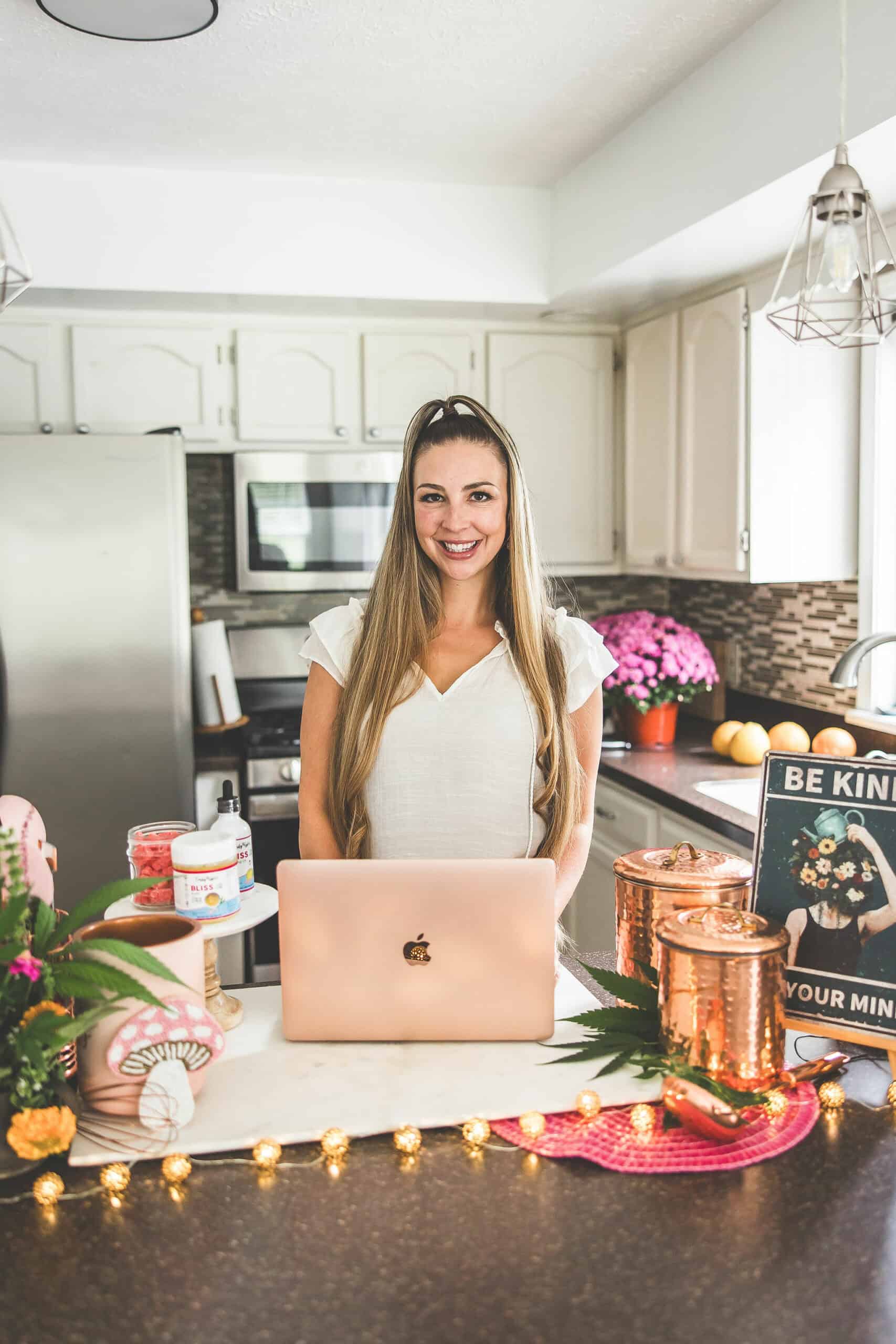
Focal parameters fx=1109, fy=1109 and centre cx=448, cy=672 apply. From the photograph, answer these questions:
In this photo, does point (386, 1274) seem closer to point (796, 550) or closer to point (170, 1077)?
point (170, 1077)

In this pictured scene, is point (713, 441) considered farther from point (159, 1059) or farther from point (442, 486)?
point (159, 1059)

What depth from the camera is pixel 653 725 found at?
129 inches

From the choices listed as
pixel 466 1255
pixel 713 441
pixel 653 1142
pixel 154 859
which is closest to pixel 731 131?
pixel 713 441

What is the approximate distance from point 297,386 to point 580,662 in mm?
2176

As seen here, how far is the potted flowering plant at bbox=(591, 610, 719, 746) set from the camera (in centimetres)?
321

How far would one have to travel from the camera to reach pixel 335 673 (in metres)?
1.59

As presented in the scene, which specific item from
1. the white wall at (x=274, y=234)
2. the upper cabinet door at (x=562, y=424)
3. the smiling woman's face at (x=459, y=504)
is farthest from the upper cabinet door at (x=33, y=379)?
the smiling woman's face at (x=459, y=504)

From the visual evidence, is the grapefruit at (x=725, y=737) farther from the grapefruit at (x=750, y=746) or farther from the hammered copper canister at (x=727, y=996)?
the hammered copper canister at (x=727, y=996)

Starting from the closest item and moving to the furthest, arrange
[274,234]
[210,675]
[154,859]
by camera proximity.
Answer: [154,859], [274,234], [210,675]

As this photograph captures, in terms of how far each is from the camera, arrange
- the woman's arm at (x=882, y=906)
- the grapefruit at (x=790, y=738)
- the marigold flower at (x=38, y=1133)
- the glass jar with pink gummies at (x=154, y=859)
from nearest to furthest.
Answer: the marigold flower at (x=38, y=1133) < the woman's arm at (x=882, y=906) < the glass jar with pink gummies at (x=154, y=859) < the grapefruit at (x=790, y=738)

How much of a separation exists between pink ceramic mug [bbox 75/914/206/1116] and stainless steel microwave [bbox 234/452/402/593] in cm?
250

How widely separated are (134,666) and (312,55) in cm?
158

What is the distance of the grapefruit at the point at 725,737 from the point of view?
3.05 m

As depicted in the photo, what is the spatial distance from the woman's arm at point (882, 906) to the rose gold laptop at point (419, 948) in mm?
301
